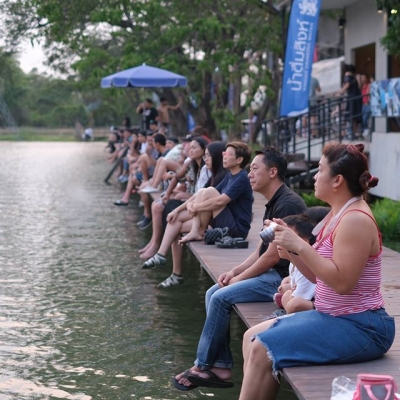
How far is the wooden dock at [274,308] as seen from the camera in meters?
4.47

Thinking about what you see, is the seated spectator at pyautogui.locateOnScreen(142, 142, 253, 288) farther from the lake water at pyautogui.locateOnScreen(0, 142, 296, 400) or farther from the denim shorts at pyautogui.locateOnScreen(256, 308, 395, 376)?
the denim shorts at pyautogui.locateOnScreen(256, 308, 395, 376)

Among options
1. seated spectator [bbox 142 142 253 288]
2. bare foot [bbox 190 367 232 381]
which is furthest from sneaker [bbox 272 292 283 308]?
seated spectator [bbox 142 142 253 288]

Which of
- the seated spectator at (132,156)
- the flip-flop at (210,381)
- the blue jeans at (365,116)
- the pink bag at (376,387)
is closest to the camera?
the pink bag at (376,387)

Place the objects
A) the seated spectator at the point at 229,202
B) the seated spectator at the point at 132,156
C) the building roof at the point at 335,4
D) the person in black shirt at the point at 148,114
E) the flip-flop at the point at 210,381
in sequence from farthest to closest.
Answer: the person in black shirt at the point at 148,114 < the seated spectator at the point at 132,156 < the building roof at the point at 335,4 < the seated spectator at the point at 229,202 < the flip-flop at the point at 210,381

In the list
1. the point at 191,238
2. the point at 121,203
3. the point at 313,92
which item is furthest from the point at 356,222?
the point at 313,92

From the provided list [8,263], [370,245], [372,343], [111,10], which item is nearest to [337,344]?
[372,343]

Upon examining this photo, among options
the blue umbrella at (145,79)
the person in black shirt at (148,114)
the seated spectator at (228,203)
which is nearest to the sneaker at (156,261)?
the seated spectator at (228,203)

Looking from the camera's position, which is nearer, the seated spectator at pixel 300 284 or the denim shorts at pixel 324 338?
the denim shorts at pixel 324 338

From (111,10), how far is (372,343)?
19716mm

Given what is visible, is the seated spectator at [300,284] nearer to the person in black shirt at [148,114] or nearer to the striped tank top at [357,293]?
the striped tank top at [357,293]

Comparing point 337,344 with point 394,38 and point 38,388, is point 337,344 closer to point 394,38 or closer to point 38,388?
point 38,388

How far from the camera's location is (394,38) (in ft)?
46.8

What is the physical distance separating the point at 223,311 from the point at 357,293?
1552 millimetres

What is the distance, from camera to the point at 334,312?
4746 millimetres
